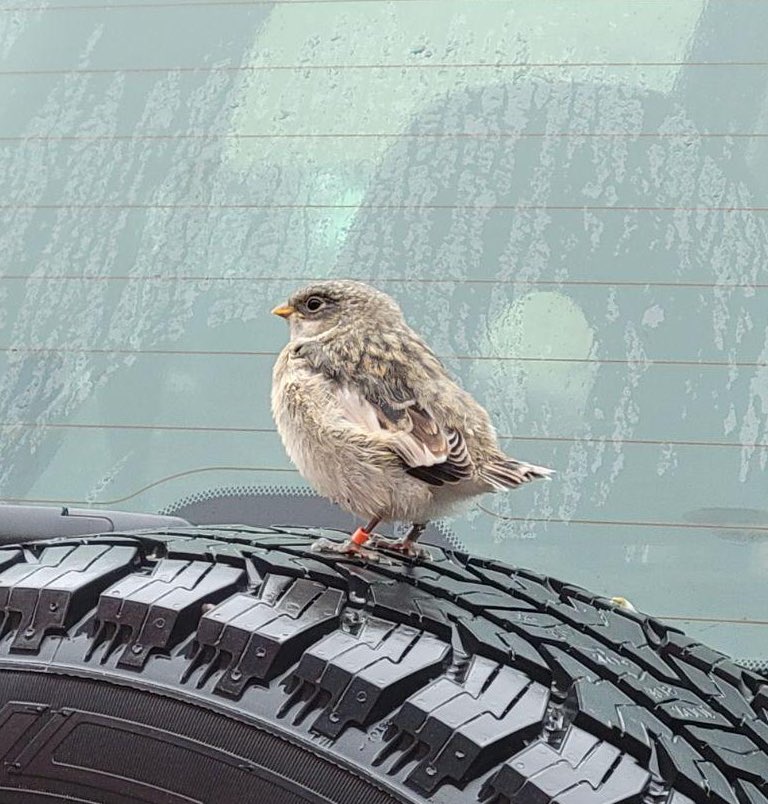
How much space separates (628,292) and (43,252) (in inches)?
56.2

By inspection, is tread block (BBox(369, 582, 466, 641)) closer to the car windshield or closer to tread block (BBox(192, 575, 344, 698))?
tread block (BBox(192, 575, 344, 698))

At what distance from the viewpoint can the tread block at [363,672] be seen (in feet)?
6.91

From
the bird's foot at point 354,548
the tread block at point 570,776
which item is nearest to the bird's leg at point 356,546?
the bird's foot at point 354,548

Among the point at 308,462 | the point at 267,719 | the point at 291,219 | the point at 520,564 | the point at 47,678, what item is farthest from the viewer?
the point at 291,219

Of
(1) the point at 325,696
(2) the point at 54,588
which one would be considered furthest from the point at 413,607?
(2) the point at 54,588

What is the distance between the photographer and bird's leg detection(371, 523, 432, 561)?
2859 mm

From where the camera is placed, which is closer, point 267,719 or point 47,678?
point 267,719

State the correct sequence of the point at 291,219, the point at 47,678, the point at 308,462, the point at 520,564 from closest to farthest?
the point at 47,678
the point at 308,462
the point at 520,564
the point at 291,219

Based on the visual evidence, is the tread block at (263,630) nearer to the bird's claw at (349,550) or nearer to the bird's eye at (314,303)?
the bird's claw at (349,550)

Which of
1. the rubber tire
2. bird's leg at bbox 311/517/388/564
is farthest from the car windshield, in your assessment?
the rubber tire

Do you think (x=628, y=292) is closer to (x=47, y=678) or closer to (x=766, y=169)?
(x=766, y=169)

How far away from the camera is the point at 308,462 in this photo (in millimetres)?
2846

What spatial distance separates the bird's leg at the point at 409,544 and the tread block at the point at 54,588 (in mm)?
556

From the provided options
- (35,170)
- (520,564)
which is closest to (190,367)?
(35,170)
